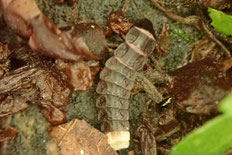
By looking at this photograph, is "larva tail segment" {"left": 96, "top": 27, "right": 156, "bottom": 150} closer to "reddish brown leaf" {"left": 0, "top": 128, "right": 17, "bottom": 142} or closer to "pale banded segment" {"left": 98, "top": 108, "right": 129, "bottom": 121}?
"pale banded segment" {"left": 98, "top": 108, "right": 129, "bottom": 121}

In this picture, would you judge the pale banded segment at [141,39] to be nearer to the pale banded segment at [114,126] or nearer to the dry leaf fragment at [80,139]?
the pale banded segment at [114,126]

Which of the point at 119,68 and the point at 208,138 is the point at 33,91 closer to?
the point at 119,68

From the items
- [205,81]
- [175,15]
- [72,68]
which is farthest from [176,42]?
[72,68]

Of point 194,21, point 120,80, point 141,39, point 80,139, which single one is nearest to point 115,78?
point 120,80

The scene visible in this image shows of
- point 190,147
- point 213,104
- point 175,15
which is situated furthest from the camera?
point 175,15

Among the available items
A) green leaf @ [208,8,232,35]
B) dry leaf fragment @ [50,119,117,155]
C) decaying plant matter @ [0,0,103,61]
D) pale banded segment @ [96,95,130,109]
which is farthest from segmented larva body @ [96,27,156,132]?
green leaf @ [208,8,232,35]

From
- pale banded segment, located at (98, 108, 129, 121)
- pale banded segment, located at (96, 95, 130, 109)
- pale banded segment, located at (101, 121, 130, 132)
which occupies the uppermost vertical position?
pale banded segment, located at (96, 95, 130, 109)

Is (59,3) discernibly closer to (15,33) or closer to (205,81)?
(15,33)
